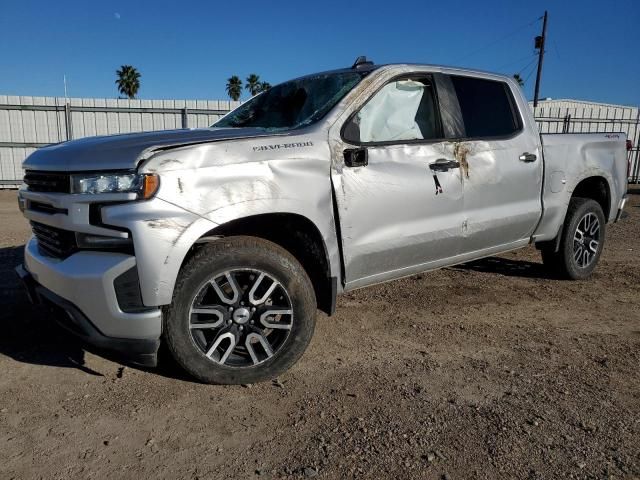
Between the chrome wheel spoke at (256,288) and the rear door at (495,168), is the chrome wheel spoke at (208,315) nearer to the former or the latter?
the chrome wheel spoke at (256,288)

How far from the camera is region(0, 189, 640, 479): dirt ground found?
2.31m

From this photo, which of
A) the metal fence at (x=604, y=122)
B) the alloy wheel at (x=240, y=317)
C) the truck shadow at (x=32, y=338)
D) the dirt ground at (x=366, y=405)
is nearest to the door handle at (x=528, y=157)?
the dirt ground at (x=366, y=405)

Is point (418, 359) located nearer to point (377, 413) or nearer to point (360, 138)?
point (377, 413)

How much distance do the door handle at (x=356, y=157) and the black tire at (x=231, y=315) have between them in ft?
2.34

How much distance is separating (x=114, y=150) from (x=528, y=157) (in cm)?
332

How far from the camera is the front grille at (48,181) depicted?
2783 millimetres

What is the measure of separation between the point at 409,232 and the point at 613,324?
1.94m

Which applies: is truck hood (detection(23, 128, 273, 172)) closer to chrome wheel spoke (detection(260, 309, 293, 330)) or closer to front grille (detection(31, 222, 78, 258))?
front grille (detection(31, 222, 78, 258))

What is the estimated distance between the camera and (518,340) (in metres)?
3.77

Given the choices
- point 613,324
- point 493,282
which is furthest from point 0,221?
point 613,324

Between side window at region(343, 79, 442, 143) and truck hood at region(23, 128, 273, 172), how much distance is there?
0.70 m

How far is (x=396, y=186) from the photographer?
347cm

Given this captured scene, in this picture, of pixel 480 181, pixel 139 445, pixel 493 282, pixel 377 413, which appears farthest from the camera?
pixel 493 282

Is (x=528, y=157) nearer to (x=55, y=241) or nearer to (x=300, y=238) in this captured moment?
(x=300, y=238)
